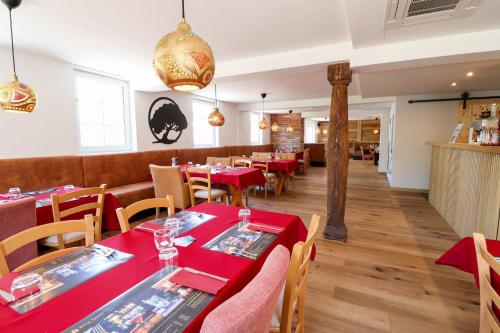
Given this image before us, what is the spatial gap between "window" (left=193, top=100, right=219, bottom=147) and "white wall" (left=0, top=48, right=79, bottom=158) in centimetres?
305

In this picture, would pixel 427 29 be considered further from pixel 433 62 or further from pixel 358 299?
pixel 358 299

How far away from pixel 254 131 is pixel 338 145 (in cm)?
685

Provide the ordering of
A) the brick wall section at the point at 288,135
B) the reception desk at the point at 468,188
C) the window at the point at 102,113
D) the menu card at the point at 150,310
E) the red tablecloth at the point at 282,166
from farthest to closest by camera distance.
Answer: the brick wall section at the point at 288,135 → the red tablecloth at the point at 282,166 → the window at the point at 102,113 → the reception desk at the point at 468,188 → the menu card at the point at 150,310

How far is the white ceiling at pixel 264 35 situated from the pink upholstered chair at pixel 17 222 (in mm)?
1691

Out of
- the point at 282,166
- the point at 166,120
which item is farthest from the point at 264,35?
the point at 166,120

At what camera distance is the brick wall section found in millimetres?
9805

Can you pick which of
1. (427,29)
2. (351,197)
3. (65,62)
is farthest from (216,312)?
(351,197)

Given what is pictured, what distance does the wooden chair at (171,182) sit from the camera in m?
3.29

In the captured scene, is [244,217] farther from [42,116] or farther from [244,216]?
[42,116]

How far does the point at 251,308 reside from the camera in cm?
54

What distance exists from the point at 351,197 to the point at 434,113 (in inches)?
103

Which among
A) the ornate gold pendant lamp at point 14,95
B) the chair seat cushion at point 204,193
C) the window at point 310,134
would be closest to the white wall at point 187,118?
the chair seat cushion at point 204,193

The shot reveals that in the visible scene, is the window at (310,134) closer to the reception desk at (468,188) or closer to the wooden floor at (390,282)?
the reception desk at (468,188)

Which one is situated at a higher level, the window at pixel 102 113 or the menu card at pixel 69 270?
the window at pixel 102 113
